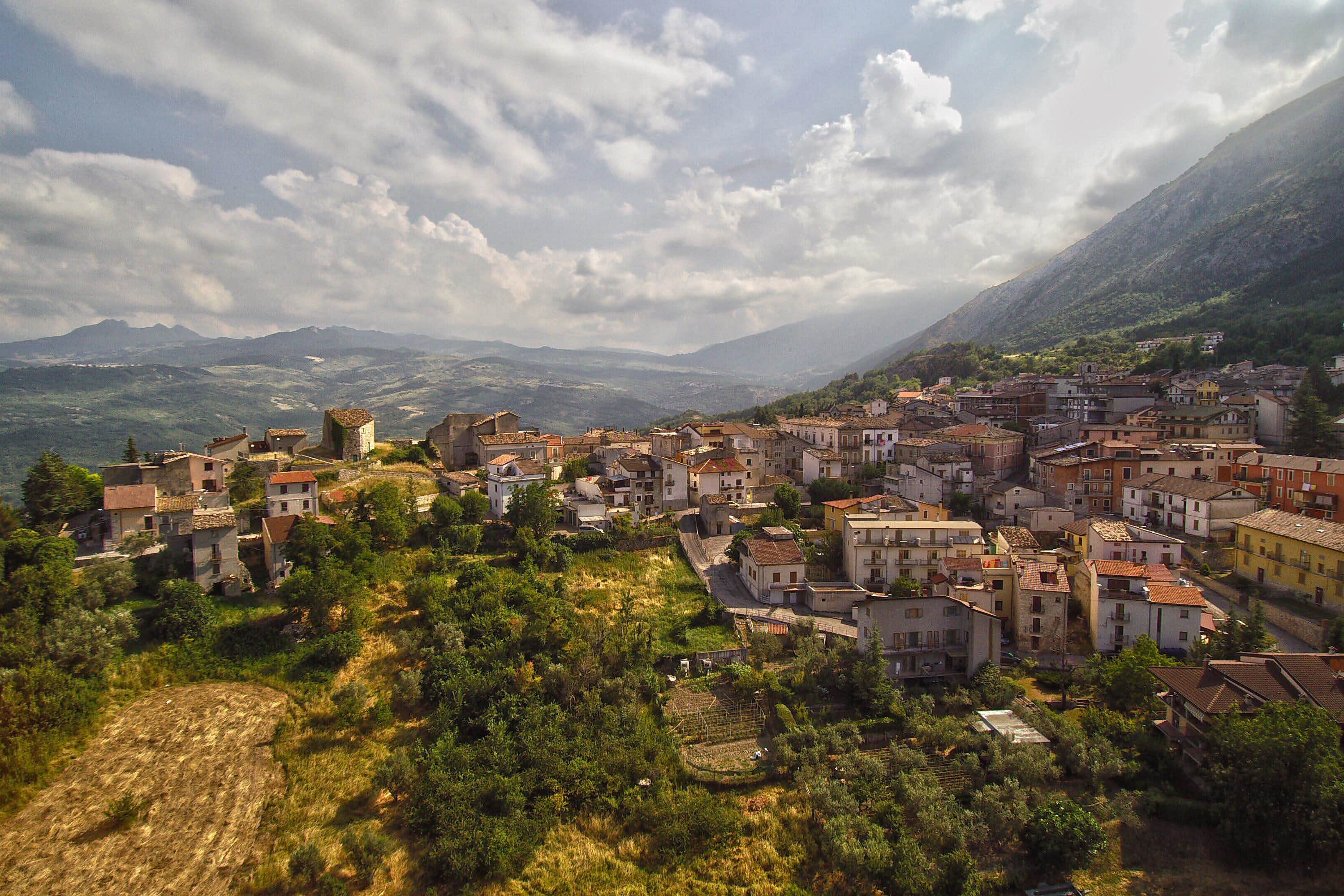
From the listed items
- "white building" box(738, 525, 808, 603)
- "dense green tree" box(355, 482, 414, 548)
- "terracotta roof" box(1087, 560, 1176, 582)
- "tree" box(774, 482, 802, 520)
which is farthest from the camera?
"tree" box(774, 482, 802, 520)

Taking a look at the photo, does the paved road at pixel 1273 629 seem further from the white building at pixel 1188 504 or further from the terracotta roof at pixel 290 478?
the terracotta roof at pixel 290 478

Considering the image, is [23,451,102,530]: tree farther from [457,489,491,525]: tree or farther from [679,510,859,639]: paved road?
[679,510,859,639]: paved road

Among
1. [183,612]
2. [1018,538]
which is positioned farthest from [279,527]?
[1018,538]

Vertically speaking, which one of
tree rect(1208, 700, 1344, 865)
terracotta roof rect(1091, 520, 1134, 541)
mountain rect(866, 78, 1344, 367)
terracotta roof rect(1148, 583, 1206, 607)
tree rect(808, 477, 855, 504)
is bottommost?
tree rect(1208, 700, 1344, 865)

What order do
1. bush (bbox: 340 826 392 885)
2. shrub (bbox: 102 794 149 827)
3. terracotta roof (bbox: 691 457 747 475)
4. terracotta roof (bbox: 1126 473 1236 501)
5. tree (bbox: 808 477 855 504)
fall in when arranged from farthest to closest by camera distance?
terracotta roof (bbox: 691 457 747 475), tree (bbox: 808 477 855 504), terracotta roof (bbox: 1126 473 1236 501), shrub (bbox: 102 794 149 827), bush (bbox: 340 826 392 885)

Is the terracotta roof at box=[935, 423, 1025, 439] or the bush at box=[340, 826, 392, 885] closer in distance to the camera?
the bush at box=[340, 826, 392, 885]

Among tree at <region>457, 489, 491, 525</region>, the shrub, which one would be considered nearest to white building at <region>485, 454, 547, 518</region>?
tree at <region>457, 489, 491, 525</region>

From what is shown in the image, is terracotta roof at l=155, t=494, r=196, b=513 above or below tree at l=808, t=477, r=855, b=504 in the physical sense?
above
